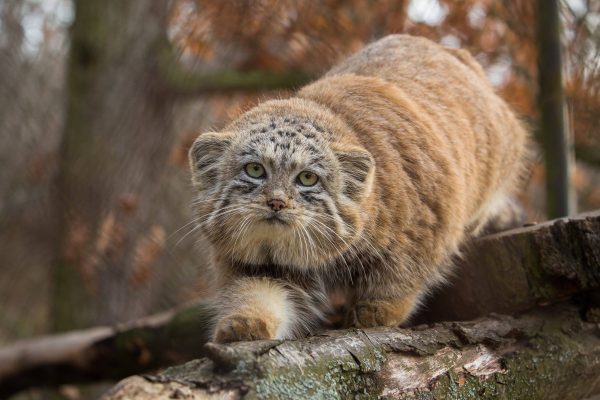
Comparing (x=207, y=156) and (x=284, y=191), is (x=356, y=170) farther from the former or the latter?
(x=207, y=156)

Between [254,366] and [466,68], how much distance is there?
3986 millimetres

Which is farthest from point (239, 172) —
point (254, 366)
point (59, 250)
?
point (59, 250)

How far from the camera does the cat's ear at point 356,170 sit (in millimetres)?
4621

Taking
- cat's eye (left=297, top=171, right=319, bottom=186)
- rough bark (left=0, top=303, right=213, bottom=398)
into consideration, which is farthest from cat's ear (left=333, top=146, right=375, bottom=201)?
rough bark (left=0, top=303, right=213, bottom=398)

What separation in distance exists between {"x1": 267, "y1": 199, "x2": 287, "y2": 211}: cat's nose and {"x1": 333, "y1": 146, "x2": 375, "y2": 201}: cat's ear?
0.51m

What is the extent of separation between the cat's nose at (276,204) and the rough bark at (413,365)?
32.7 inches

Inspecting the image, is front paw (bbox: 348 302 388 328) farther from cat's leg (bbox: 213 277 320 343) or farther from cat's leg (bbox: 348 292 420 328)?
cat's leg (bbox: 213 277 320 343)

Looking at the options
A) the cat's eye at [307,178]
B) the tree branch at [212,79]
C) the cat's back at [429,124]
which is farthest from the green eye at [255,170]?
the tree branch at [212,79]

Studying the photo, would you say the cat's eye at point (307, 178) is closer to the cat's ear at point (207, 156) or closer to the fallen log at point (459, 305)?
the cat's ear at point (207, 156)

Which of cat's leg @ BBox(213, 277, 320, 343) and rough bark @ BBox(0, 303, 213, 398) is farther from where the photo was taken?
rough bark @ BBox(0, 303, 213, 398)

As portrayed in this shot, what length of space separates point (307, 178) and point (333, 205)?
0.22 metres

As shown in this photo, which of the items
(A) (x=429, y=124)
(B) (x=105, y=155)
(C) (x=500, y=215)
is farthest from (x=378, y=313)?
(B) (x=105, y=155)

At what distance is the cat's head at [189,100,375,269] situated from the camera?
4.41m

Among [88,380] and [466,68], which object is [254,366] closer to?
[466,68]
